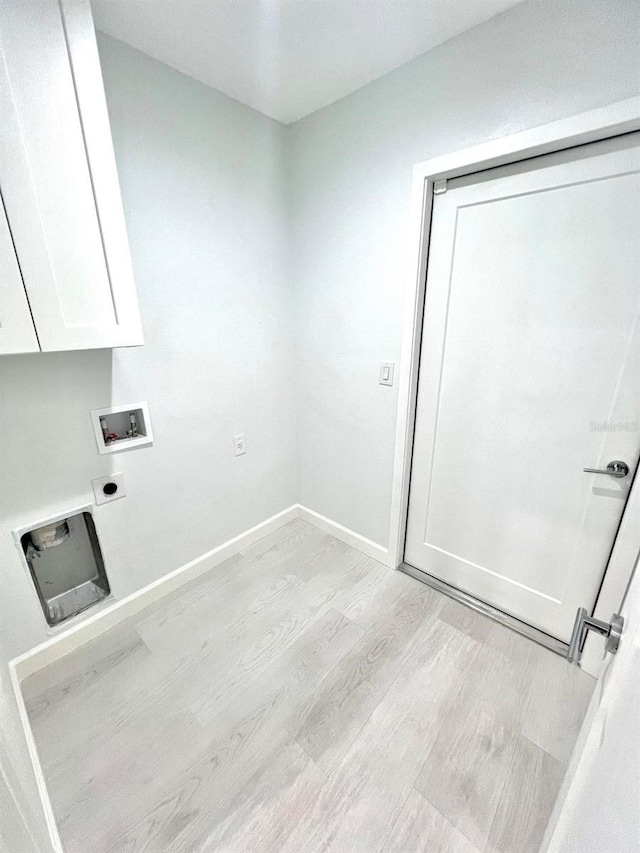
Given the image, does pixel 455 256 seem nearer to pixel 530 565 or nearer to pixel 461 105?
pixel 461 105

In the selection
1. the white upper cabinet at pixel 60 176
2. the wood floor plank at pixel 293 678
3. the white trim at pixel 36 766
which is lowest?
the wood floor plank at pixel 293 678

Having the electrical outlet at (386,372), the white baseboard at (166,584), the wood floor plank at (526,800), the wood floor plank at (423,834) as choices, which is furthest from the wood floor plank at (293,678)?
the electrical outlet at (386,372)

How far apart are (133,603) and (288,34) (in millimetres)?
2466

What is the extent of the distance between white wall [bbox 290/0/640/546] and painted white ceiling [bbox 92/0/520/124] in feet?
0.27

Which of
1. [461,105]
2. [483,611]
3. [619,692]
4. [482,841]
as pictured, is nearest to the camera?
[619,692]

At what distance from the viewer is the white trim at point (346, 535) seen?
2.03 meters

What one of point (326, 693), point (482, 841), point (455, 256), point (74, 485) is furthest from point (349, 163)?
point (482, 841)

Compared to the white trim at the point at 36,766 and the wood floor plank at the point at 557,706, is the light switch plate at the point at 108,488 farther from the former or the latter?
the wood floor plank at the point at 557,706

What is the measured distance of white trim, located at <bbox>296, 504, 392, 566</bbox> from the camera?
2027mm

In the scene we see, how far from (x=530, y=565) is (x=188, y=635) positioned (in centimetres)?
161

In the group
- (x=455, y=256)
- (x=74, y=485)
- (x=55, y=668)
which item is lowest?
(x=55, y=668)

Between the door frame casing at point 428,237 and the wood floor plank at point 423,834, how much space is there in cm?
85

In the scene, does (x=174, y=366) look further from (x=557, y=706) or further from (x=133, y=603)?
(x=557, y=706)

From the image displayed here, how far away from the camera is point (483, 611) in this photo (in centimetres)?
168
